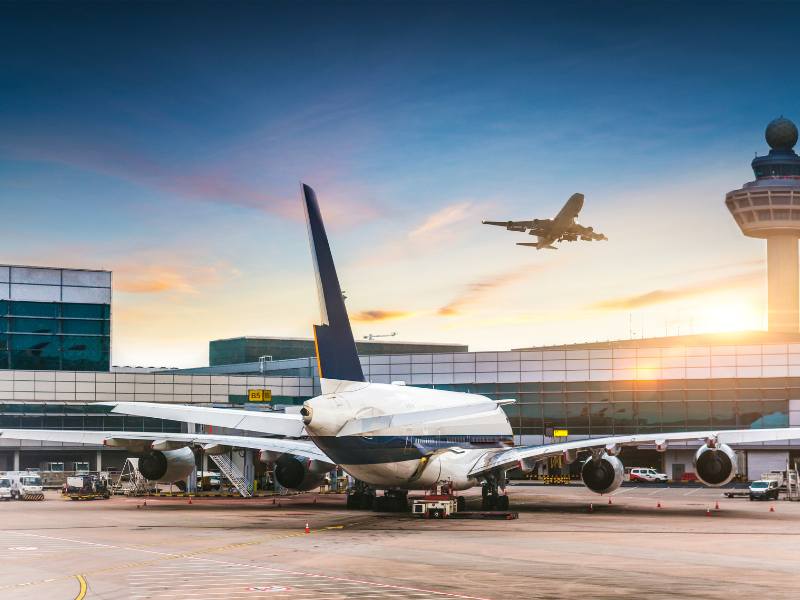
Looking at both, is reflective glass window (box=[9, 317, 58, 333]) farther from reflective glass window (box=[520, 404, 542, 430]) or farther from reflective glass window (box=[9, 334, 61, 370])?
reflective glass window (box=[520, 404, 542, 430])

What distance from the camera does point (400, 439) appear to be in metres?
48.2

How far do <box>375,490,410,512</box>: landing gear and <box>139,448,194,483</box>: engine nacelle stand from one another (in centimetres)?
1074

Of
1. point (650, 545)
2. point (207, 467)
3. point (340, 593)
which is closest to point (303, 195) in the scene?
point (650, 545)

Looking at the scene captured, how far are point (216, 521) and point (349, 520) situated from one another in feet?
19.6

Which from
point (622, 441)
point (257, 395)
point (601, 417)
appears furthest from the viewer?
point (601, 417)

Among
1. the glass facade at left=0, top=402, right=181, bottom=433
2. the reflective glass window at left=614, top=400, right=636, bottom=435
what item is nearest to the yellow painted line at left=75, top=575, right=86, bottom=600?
the glass facade at left=0, top=402, right=181, bottom=433

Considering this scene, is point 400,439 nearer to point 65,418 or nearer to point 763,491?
point 763,491

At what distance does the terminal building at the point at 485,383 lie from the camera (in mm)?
87875

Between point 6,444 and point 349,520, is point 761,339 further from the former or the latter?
point 349,520

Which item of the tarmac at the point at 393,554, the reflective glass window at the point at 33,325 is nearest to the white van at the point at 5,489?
the tarmac at the point at 393,554

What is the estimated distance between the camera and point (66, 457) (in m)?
90.4

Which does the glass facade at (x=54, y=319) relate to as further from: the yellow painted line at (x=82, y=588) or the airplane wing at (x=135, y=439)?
the yellow painted line at (x=82, y=588)

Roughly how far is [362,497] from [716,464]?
17.9m

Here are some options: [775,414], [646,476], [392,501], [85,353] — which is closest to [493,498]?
[392,501]
